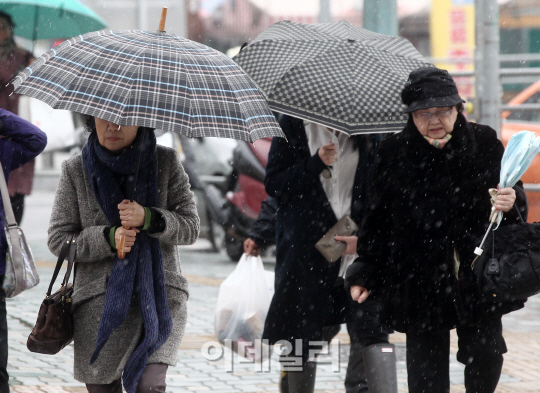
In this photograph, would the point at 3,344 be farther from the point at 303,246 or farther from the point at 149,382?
the point at 303,246

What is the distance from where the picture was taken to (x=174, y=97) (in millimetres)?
3418

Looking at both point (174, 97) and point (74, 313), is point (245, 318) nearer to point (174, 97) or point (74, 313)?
point (74, 313)

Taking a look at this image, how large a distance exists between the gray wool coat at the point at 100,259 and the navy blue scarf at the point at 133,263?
0.06m

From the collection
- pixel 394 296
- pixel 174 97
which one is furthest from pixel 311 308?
pixel 174 97

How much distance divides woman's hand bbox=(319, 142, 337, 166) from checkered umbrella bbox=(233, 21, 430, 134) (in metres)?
0.20

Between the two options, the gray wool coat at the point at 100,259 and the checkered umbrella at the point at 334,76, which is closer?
the gray wool coat at the point at 100,259

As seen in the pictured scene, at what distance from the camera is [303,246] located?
4734 millimetres

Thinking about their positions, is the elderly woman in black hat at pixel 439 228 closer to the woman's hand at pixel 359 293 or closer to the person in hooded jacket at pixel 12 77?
the woman's hand at pixel 359 293

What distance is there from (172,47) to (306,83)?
1085 millimetres

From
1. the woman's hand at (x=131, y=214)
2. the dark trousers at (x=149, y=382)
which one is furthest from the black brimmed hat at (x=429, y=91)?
the dark trousers at (x=149, y=382)

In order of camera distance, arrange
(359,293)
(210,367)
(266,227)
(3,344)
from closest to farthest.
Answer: (359,293)
(3,344)
(266,227)
(210,367)

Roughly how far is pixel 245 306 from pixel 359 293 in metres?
1.33

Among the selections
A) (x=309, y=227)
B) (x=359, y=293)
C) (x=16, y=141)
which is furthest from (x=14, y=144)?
(x=359, y=293)

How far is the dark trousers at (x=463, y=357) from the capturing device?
4.11 m
